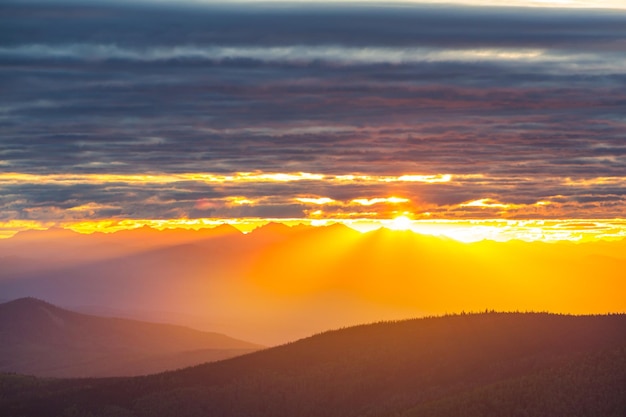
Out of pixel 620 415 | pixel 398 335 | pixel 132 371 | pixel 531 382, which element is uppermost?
pixel 132 371

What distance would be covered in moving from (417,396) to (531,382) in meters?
8.62

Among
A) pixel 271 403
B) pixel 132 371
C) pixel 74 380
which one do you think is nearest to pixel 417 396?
pixel 271 403

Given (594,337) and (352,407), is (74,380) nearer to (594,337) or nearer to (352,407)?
(352,407)

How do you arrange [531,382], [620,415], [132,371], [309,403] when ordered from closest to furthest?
1. [620,415]
2. [531,382]
3. [309,403]
4. [132,371]

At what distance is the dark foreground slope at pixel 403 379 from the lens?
56.3 meters

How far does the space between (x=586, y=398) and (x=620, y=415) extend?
3.23 meters

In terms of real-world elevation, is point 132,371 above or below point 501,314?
above

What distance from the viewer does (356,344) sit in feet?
265

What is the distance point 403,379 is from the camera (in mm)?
Answer: 69000

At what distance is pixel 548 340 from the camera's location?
→ 70812 millimetres

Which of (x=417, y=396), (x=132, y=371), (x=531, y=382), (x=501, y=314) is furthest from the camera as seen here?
(x=132, y=371)

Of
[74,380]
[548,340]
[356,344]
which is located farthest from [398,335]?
[74,380]

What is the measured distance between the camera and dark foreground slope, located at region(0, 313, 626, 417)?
2218 inches

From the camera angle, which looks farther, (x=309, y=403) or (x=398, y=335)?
(x=398, y=335)
